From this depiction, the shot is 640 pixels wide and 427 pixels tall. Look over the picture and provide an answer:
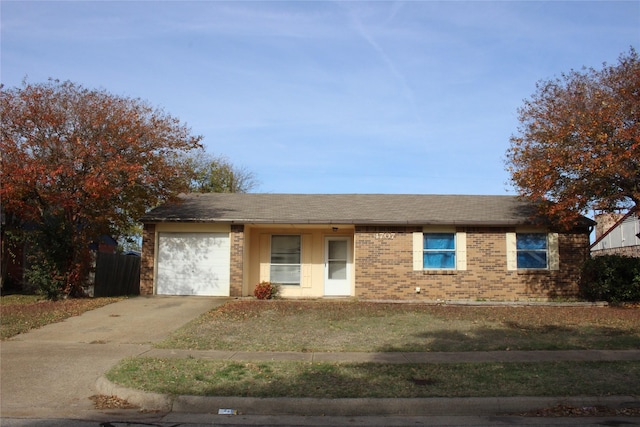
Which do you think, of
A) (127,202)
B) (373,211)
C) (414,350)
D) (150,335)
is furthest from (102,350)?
(373,211)

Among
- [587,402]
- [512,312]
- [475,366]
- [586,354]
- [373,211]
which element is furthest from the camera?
[373,211]

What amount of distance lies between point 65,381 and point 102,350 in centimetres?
205

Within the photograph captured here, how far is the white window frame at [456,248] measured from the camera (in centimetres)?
1812

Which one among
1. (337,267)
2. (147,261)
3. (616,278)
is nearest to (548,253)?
(616,278)

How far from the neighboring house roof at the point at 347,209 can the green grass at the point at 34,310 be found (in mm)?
3852

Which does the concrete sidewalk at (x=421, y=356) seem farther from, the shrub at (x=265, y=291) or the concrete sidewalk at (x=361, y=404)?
the shrub at (x=265, y=291)

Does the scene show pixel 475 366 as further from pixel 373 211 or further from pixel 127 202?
pixel 127 202

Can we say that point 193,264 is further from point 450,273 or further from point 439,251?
point 450,273

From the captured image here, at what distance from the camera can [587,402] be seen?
23.9ft

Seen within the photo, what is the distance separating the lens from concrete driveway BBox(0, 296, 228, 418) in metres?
7.48

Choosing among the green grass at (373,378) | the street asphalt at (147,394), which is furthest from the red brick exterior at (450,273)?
the green grass at (373,378)

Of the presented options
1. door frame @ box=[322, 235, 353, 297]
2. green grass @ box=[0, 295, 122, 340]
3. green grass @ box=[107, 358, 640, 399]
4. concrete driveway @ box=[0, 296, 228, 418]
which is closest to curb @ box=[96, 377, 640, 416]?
green grass @ box=[107, 358, 640, 399]

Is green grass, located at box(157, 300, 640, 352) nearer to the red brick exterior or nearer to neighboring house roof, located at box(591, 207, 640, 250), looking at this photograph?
the red brick exterior

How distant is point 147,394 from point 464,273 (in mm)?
12896
